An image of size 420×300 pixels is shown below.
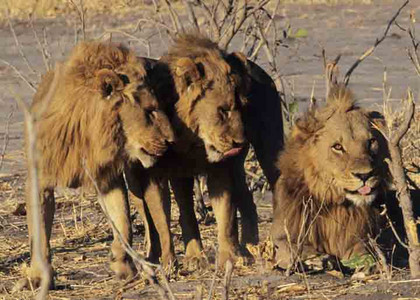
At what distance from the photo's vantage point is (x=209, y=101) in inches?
264

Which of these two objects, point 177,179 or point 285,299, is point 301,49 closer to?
point 177,179

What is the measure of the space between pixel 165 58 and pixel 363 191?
140 cm

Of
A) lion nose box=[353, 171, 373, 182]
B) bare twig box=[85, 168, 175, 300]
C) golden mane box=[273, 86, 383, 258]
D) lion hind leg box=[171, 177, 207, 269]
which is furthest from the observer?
lion hind leg box=[171, 177, 207, 269]

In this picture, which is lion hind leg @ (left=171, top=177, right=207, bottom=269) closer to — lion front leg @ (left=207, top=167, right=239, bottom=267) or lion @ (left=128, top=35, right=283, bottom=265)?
lion @ (left=128, top=35, right=283, bottom=265)

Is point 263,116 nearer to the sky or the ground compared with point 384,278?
nearer to the sky

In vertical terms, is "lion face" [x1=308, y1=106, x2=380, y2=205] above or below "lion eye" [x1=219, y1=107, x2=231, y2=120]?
below

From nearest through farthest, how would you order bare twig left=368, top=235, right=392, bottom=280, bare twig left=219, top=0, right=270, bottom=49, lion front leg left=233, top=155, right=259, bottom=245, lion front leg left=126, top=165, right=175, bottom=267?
bare twig left=368, top=235, right=392, bottom=280 < lion front leg left=126, top=165, right=175, bottom=267 < lion front leg left=233, top=155, right=259, bottom=245 < bare twig left=219, top=0, right=270, bottom=49

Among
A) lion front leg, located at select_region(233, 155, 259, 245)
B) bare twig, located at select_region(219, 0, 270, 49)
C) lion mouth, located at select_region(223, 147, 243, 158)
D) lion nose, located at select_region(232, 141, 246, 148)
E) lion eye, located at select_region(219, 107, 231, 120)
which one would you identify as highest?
bare twig, located at select_region(219, 0, 270, 49)

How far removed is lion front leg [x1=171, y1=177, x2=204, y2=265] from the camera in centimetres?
712

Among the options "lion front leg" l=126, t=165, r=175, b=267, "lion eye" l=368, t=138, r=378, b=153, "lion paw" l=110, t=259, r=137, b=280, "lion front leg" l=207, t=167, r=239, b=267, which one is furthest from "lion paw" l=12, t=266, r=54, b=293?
"lion eye" l=368, t=138, r=378, b=153

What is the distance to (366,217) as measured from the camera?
6.58 m

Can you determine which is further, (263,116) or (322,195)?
(263,116)

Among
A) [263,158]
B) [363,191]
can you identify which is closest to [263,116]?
[263,158]

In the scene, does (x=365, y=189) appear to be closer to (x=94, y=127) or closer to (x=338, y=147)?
(x=338, y=147)
